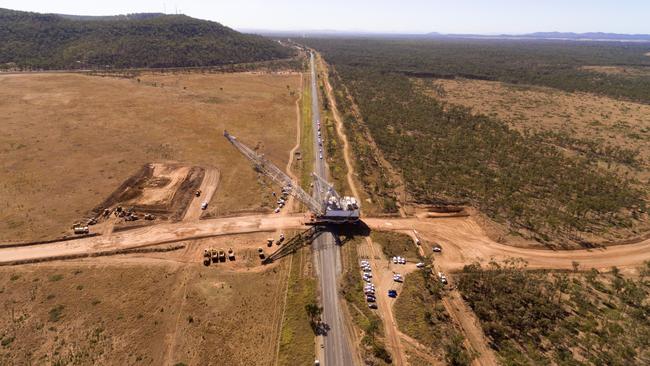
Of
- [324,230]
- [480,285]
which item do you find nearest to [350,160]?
[324,230]

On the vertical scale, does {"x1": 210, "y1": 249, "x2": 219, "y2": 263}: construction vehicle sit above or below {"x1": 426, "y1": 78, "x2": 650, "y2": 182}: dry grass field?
below

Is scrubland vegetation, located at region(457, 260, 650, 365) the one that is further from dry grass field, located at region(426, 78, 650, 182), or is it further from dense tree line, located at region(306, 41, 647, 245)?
dry grass field, located at region(426, 78, 650, 182)

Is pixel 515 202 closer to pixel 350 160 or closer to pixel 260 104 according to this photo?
pixel 350 160

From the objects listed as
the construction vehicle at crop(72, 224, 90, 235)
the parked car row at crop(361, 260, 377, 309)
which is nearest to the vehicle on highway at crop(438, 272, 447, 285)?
the parked car row at crop(361, 260, 377, 309)

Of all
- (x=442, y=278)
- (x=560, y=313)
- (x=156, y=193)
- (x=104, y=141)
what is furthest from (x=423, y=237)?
(x=104, y=141)

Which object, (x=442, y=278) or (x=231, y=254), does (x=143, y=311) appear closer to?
(x=231, y=254)

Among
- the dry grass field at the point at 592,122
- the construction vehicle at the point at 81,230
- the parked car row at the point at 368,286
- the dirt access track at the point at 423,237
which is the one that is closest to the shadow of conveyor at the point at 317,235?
the dirt access track at the point at 423,237

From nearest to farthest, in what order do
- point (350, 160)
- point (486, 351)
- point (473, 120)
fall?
point (486, 351) → point (350, 160) → point (473, 120)

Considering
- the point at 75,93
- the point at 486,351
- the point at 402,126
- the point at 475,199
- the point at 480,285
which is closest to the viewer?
the point at 486,351
